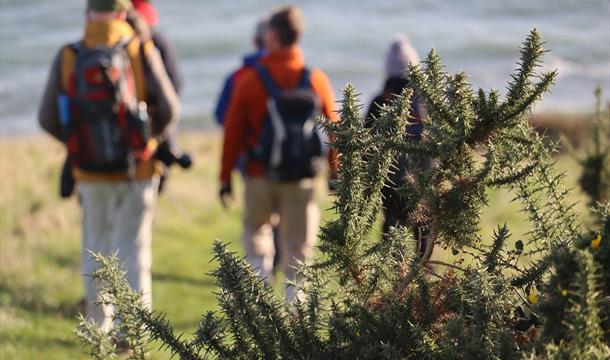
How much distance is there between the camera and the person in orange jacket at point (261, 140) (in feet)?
20.4

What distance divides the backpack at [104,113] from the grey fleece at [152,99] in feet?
0.37

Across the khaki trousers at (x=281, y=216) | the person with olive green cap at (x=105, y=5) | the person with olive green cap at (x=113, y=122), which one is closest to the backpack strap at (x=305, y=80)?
the khaki trousers at (x=281, y=216)

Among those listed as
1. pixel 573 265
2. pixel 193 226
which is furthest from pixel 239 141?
pixel 573 265

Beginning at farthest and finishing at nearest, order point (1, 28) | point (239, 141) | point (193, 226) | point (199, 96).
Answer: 1. point (199, 96)
2. point (1, 28)
3. point (193, 226)
4. point (239, 141)

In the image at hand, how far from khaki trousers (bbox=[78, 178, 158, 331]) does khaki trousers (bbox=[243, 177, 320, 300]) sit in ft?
3.27

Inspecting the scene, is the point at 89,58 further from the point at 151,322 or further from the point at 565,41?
the point at 565,41

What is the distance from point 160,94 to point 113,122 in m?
0.32

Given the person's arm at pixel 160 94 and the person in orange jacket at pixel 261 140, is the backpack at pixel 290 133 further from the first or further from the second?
the person's arm at pixel 160 94

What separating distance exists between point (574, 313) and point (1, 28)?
73.3 ft

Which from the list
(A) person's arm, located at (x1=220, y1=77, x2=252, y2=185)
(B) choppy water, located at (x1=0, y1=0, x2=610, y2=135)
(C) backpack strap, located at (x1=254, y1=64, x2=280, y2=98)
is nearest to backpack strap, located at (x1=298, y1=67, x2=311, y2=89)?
(C) backpack strap, located at (x1=254, y1=64, x2=280, y2=98)

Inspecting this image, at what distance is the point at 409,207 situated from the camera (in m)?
2.01

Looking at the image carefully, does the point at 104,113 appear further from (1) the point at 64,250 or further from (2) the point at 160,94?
(1) the point at 64,250

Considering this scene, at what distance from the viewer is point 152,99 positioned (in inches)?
216

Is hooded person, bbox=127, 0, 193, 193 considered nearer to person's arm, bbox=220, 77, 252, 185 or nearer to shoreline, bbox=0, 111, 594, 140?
person's arm, bbox=220, 77, 252, 185
